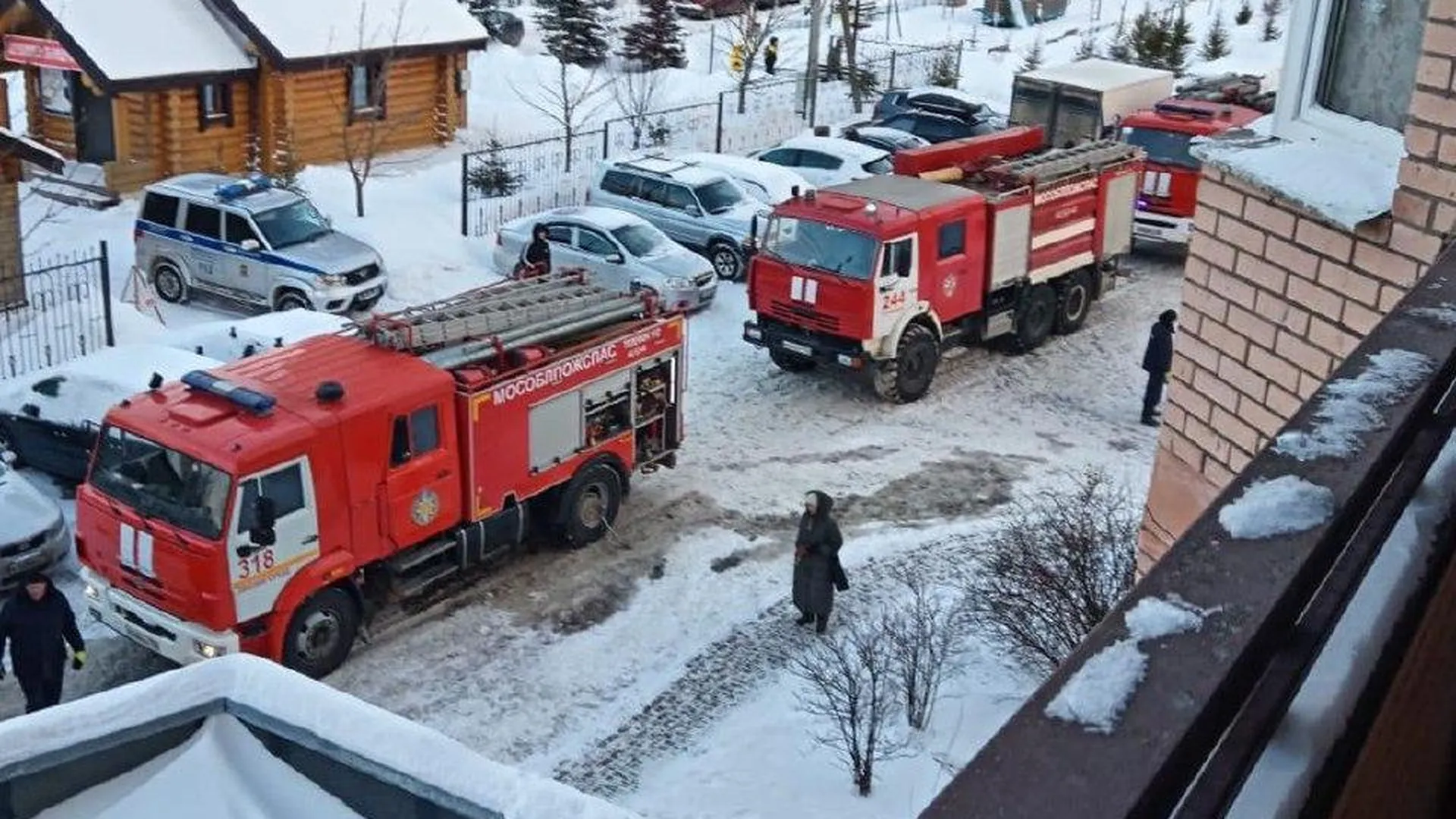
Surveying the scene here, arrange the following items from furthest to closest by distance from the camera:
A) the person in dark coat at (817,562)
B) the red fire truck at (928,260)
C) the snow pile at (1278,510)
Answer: the red fire truck at (928,260)
the person in dark coat at (817,562)
the snow pile at (1278,510)

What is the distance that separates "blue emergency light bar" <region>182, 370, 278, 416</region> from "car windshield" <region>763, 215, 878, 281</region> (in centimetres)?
768

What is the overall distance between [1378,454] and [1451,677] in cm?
36

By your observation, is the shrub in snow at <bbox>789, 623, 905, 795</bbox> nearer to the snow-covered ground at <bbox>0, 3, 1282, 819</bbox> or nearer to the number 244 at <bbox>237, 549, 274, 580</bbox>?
the snow-covered ground at <bbox>0, 3, 1282, 819</bbox>

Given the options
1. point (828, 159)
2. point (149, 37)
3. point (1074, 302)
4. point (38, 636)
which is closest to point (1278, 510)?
point (38, 636)

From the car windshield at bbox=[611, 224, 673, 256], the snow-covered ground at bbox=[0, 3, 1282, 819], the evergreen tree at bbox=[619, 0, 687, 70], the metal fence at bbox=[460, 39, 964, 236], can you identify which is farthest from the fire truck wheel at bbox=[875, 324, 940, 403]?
the evergreen tree at bbox=[619, 0, 687, 70]

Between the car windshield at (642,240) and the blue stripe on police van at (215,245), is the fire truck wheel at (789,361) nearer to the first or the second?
the car windshield at (642,240)

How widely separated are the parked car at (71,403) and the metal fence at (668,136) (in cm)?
857

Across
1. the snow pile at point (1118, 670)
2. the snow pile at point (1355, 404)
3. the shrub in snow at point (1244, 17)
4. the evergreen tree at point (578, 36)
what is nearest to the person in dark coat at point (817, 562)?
the snow pile at point (1355, 404)

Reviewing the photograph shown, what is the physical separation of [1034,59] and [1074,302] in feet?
60.7

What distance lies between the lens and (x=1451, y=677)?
195cm

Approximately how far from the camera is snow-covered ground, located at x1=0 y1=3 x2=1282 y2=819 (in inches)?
420

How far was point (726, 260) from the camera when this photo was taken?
2161 cm

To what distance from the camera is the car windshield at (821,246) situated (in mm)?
17203

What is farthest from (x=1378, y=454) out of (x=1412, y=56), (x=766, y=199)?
(x=766, y=199)
